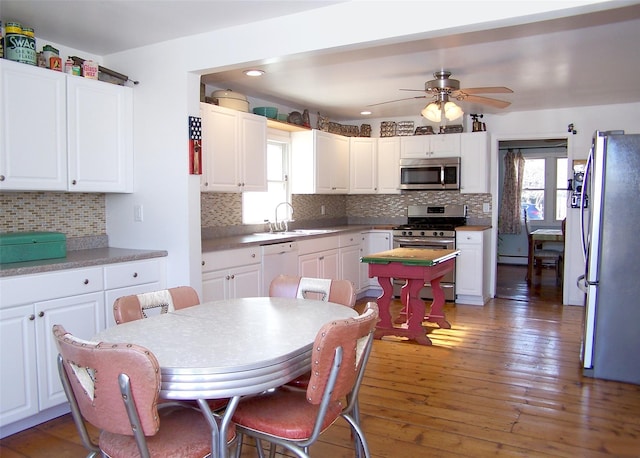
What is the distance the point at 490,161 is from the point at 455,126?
0.63 metres

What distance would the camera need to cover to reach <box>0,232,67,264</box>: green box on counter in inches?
110

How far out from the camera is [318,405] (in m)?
1.89

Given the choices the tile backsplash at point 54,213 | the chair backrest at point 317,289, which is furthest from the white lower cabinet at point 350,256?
the chair backrest at point 317,289

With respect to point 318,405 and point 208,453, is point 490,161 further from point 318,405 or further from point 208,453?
point 208,453

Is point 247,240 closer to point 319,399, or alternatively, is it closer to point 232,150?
point 232,150

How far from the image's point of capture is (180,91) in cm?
340

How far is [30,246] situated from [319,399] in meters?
2.12

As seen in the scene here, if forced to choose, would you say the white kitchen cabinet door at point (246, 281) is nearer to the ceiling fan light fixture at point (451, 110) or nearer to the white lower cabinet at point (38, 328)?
the white lower cabinet at point (38, 328)

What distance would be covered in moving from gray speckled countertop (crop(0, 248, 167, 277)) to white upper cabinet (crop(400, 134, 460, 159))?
13.1ft

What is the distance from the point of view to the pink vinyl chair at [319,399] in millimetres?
1667

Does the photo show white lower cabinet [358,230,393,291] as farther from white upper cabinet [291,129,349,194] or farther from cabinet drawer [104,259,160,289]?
cabinet drawer [104,259,160,289]

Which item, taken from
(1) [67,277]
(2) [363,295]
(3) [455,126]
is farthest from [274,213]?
(1) [67,277]

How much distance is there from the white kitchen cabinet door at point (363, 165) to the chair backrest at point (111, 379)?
5379mm

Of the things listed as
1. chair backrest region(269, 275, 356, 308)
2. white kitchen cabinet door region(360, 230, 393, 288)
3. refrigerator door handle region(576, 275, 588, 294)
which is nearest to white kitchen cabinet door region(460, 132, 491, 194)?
white kitchen cabinet door region(360, 230, 393, 288)
